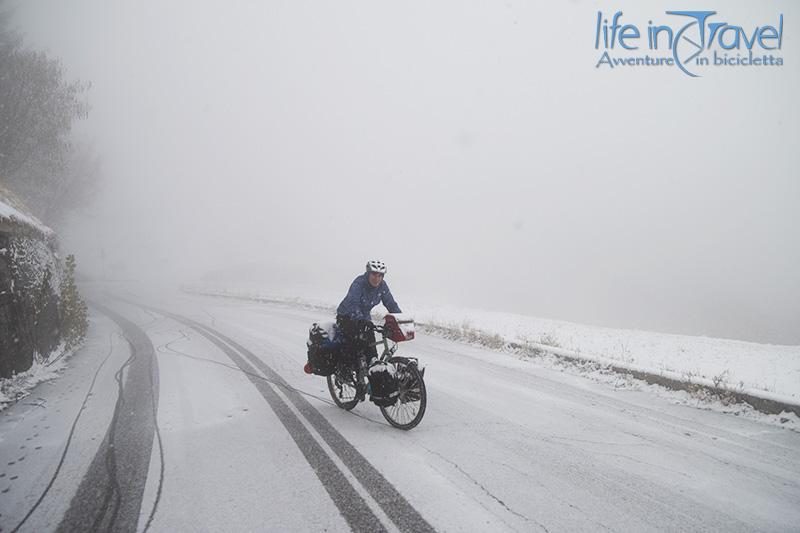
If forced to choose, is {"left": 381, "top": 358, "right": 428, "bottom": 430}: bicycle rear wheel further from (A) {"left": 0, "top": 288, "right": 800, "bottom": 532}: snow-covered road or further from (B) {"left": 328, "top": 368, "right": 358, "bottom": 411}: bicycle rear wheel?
(B) {"left": 328, "top": 368, "right": 358, "bottom": 411}: bicycle rear wheel

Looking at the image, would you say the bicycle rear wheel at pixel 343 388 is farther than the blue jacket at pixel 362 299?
Yes

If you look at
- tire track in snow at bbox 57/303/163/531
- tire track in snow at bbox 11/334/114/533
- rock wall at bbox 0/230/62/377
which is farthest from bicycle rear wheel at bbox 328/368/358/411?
rock wall at bbox 0/230/62/377

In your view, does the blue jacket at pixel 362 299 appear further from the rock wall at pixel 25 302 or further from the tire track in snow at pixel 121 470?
the rock wall at pixel 25 302

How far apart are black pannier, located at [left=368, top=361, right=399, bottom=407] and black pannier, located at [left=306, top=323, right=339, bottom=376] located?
0.80 meters

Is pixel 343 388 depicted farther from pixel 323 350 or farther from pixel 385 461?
pixel 385 461

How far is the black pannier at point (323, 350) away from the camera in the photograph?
16.5 ft

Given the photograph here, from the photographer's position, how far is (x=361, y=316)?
15.8 ft

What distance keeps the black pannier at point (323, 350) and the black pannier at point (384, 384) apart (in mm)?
798

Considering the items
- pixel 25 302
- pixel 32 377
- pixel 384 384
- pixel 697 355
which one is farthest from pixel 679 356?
pixel 25 302

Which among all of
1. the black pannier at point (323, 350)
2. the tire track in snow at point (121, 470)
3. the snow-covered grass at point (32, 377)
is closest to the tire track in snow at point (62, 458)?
the tire track in snow at point (121, 470)

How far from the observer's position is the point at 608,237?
71.6 meters

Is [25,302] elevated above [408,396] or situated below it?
above

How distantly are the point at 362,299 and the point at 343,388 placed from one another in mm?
1359

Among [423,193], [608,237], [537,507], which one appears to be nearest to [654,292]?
[608,237]
